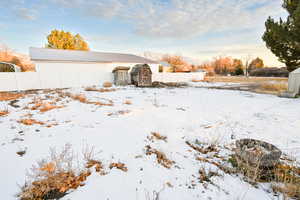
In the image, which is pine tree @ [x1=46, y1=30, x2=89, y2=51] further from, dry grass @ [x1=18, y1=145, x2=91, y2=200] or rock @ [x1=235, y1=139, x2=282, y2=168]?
rock @ [x1=235, y1=139, x2=282, y2=168]

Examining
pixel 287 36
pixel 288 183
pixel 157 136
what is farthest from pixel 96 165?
pixel 287 36

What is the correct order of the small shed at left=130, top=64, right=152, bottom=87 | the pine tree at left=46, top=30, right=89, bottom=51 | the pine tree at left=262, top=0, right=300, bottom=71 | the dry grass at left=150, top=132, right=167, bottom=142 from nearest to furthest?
the dry grass at left=150, top=132, right=167, bottom=142 < the pine tree at left=262, top=0, right=300, bottom=71 < the small shed at left=130, top=64, right=152, bottom=87 < the pine tree at left=46, top=30, right=89, bottom=51

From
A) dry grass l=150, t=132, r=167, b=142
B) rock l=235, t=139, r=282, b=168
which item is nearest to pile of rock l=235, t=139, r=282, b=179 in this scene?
rock l=235, t=139, r=282, b=168

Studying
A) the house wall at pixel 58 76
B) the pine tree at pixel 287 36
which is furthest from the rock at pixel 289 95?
the house wall at pixel 58 76

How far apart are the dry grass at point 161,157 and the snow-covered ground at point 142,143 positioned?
0.08 metres

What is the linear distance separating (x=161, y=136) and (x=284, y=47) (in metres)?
15.7

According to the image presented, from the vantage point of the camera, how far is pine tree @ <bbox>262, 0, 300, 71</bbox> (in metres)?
9.24

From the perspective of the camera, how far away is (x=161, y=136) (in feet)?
10.7

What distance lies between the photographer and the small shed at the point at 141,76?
43.6ft

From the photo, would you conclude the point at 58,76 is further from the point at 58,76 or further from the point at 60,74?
the point at 60,74

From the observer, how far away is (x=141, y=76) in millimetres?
13383

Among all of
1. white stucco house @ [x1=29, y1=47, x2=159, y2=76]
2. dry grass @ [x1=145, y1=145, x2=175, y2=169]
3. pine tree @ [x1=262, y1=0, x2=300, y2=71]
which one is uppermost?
pine tree @ [x1=262, y1=0, x2=300, y2=71]

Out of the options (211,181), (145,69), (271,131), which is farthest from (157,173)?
(145,69)

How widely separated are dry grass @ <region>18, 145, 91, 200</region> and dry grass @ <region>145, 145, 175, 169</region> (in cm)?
114
